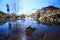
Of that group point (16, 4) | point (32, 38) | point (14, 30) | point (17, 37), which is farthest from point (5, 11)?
point (32, 38)

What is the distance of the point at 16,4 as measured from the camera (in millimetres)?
2012

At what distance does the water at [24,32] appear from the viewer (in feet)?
6.34

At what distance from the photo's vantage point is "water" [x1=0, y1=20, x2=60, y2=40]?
6.34 ft

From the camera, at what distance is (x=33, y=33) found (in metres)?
1.96

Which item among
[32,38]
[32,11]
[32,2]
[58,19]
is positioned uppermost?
[32,2]

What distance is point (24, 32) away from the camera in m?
1.99

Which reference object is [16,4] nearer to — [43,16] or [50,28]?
[43,16]

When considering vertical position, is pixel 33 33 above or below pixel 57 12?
below

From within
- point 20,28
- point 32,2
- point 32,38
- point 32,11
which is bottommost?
point 32,38

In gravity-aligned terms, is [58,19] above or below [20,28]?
above

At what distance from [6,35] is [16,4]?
1.72ft

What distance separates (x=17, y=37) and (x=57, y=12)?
2.47 ft

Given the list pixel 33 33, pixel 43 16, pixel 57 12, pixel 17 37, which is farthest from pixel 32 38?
pixel 57 12

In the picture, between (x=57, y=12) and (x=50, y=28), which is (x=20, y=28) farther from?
(x=57, y=12)
